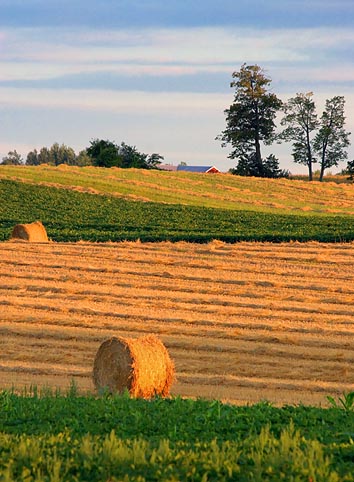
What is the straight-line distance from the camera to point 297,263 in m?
25.0

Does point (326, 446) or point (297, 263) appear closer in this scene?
point (326, 446)

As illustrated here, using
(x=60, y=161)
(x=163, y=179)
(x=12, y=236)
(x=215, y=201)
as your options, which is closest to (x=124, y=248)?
(x=12, y=236)

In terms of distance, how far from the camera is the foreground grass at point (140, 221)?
30.3 m

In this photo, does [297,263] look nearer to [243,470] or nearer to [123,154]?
[243,470]

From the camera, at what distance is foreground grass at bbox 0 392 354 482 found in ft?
18.4

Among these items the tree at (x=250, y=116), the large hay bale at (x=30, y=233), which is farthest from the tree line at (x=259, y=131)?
the large hay bale at (x=30, y=233)

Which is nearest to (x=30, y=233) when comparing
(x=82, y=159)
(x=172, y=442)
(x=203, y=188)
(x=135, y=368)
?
(x=135, y=368)

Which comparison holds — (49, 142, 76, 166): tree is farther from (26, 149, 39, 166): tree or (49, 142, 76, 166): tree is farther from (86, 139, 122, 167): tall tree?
(86, 139, 122, 167): tall tree

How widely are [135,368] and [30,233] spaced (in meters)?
17.1

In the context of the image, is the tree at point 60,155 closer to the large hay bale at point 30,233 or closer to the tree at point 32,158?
the tree at point 32,158

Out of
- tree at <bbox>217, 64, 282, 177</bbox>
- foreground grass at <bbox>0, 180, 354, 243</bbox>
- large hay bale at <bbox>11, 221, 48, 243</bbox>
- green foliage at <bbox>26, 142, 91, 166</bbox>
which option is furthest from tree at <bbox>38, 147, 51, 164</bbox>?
large hay bale at <bbox>11, 221, 48, 243</bbox>

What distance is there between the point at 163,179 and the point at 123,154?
20813mm

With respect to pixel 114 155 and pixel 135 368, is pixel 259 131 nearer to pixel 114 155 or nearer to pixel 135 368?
pixel 114 155

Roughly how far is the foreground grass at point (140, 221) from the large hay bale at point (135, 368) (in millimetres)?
17368
